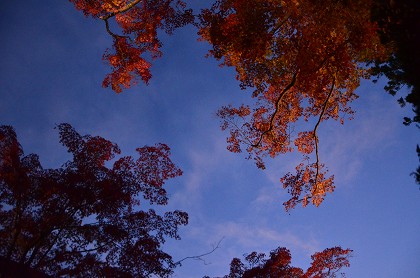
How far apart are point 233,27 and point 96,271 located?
11383 mm

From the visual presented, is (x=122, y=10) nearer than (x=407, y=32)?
No

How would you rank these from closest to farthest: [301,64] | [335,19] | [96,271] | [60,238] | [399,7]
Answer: [399,7] → [335,19] → [301,64] → [60,238] → [96,271]

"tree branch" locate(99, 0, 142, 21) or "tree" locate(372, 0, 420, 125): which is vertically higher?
"tree branch" locate(99, 0, 142, 21)

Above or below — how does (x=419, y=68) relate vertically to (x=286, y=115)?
below

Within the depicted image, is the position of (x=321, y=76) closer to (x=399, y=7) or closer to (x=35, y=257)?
(x=399, y=7)

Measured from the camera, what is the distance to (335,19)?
1062 cm

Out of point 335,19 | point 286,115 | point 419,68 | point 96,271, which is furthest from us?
point 286,115

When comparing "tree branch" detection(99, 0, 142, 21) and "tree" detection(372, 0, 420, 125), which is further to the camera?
"tree branch" detection(99, 0, 142, 21)

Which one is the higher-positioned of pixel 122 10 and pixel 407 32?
pixel 122 10

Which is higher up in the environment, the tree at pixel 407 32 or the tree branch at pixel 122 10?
the tree branch at pixel 122 10

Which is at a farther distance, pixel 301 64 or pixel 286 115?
pixel 286 115

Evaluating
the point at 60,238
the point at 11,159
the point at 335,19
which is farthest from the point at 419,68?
the point at 11,159

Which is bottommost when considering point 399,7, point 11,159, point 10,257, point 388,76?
point 10,257

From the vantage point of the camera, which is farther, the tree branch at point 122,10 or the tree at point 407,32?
the tree branch at point 122,10
